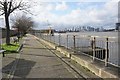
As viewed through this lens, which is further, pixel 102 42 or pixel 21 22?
pixel 21 22

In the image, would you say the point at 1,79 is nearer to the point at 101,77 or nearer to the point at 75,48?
the point at 101,77

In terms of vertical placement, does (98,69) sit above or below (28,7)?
below

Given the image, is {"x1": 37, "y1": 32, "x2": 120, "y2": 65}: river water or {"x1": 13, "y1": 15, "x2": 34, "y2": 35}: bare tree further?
{"x1": 13, "y1": 15, "x2": 34, "y2": 35}: bare tree

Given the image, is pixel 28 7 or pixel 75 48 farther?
pixel 28 7

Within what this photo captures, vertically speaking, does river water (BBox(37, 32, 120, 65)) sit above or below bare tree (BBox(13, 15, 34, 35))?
below

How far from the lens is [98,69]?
922 cm

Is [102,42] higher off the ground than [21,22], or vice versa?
[21,22]

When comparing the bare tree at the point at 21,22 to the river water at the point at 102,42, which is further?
the bare tree at the point at 21,22

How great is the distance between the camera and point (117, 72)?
8359 millimetres

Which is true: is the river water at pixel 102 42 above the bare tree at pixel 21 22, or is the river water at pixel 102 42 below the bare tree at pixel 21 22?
below

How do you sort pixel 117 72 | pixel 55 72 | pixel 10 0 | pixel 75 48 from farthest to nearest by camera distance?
pixel 10 0 → pixel 75 48 → pixel 55 72 → pixel 117 72

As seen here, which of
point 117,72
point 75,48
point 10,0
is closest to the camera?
point 117,72

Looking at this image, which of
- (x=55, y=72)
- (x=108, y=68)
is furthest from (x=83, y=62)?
(x=108, y=68)

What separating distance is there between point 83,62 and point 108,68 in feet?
8.18
